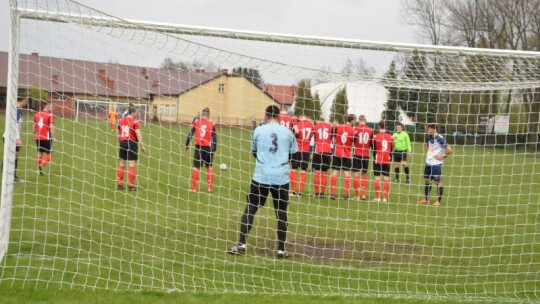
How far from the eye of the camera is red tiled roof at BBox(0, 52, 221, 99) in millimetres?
7152

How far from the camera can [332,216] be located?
1085 centimetres

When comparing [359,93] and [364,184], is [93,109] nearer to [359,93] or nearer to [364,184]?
[359,93]

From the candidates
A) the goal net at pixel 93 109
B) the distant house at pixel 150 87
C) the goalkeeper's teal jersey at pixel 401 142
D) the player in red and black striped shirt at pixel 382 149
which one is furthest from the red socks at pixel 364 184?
the goal net at pixel 93 109

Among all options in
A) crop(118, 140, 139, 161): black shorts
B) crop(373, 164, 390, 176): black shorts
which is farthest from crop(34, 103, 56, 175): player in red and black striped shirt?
crop(373, 164, 390, 176): black shorts

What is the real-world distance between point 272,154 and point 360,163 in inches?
261

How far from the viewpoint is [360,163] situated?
1366 cm

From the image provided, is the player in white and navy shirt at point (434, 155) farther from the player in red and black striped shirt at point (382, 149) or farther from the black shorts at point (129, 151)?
the black shorts at point (129, 151)

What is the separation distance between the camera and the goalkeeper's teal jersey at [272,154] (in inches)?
289

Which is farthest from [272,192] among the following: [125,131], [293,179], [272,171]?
[293,179]

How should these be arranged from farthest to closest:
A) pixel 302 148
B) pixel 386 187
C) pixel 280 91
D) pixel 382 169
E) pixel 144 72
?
pixel 382 169
pixel 302 148
pixel 386 187
pixel 280 91
pixel 144 72

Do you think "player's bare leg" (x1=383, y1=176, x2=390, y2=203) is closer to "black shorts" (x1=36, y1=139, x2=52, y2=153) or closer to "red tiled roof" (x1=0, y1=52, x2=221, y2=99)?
"red tiled roof" (x1=0, y1=52, x2=221, y2=99)

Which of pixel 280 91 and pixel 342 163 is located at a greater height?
pixel 280 91

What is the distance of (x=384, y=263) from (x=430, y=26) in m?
41.6

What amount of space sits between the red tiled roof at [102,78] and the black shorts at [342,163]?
5967mm
